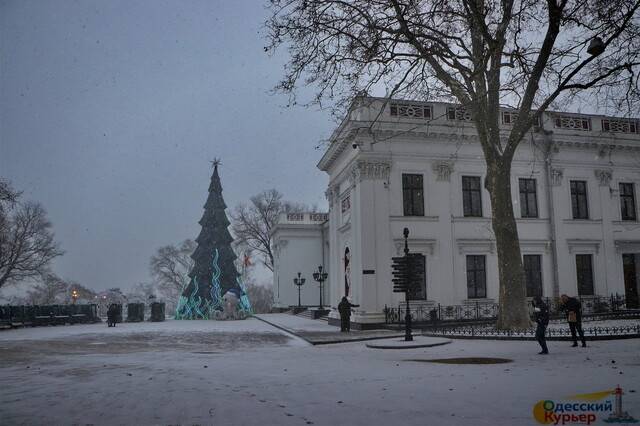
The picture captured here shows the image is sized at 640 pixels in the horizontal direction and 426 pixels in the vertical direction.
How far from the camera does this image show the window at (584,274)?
2931 centimetres

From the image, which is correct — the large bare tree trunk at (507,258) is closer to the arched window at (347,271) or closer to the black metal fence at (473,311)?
the black metal fence at (473,311)

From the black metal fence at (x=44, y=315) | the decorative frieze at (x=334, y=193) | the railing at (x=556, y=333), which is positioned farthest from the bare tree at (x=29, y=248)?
the railing at (x=556, y=333)

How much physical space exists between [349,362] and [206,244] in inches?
1137

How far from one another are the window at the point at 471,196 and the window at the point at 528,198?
2644 millimetres

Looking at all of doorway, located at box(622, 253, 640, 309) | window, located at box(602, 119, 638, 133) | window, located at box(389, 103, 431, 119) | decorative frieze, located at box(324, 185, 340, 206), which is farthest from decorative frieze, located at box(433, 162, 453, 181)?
doorway, located at box(622, 253, 640, 309)

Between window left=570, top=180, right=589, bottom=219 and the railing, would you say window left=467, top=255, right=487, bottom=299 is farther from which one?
the railing

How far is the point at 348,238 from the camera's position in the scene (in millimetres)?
29484

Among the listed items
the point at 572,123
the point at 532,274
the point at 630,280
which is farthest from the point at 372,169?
the point at 630,280

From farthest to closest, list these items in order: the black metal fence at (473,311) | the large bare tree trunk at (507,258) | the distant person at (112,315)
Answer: the distant person at (112,315)
the black metal fence at (473,311)
the large bare tree trunk at (507,258)

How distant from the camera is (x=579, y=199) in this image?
30.2 metres

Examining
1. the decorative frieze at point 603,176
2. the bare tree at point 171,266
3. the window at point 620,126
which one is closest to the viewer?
the decorative frieze at point 603,176

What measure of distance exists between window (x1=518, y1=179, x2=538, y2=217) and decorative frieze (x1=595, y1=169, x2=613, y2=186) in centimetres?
414

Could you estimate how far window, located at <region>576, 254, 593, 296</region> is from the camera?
1154 inches

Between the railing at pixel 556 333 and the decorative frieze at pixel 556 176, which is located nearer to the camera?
the railing at pixel 556 333
